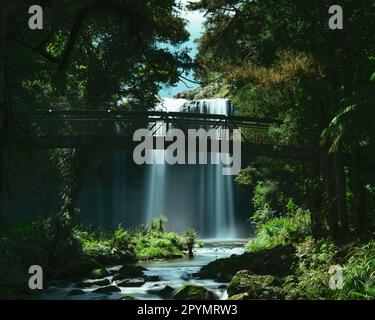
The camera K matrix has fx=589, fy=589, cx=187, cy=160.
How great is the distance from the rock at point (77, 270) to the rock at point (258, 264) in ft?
11.3

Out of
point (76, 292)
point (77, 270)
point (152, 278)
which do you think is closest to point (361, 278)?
point (76, 292)

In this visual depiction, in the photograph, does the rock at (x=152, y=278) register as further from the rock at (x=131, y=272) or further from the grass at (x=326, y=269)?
the grass at (x=326, y=269)

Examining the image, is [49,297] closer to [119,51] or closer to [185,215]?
[119,51]

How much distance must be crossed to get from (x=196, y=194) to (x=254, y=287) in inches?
1352

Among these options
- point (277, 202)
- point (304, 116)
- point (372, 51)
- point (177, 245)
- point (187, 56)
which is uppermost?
point (187, 56)

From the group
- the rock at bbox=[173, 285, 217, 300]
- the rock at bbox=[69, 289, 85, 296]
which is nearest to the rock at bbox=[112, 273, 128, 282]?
the rock at bbox=[69, 289, 85, 296]

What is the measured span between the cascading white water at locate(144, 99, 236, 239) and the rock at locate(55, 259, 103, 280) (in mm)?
26045

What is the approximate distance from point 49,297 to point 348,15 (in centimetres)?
1127

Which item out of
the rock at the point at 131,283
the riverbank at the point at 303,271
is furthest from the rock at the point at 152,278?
the riverbank at the point at 303,271

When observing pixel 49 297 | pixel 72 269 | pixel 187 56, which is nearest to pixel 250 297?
pixel 49 297

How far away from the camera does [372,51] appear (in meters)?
17.5

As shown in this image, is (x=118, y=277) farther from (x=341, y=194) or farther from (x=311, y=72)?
(x=311, y=72)

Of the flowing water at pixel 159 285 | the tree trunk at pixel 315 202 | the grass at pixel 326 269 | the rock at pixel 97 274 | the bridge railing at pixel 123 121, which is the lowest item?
the flowing water at pixel 159 285

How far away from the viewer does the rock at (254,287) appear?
43.7 feet
